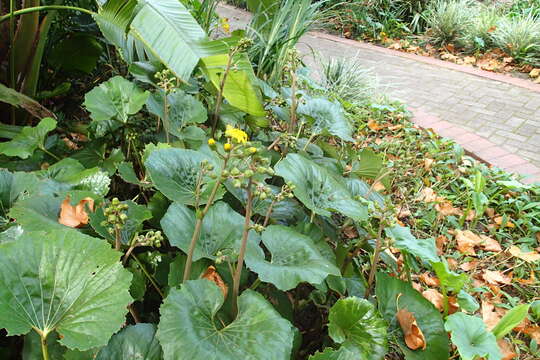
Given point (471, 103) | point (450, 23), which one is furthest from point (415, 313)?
point (450, 23)

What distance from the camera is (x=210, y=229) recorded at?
119 centimetres

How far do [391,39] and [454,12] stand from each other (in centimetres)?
108

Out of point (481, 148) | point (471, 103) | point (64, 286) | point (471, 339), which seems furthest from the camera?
point (471, 103)

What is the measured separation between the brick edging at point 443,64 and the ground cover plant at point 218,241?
10.4 feet

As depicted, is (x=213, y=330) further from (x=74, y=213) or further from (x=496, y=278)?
(x=496, y=278)

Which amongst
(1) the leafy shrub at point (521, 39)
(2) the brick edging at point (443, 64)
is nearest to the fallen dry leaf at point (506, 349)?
(2) the brick edging at point (443, 64)

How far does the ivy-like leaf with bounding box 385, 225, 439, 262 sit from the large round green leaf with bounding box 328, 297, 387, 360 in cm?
34

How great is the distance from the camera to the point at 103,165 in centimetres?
165

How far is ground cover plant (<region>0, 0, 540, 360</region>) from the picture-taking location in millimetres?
851

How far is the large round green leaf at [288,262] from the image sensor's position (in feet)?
3.28

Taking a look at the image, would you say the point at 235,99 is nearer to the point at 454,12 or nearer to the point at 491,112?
the point at 491,112

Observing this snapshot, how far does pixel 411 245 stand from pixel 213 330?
795mm

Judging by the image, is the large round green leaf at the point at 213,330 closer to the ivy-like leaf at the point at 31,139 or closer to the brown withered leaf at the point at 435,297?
the ivy-like leaf at the point at 31,139

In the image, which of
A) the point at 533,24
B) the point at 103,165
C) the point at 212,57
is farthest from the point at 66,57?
the point at 533,24
